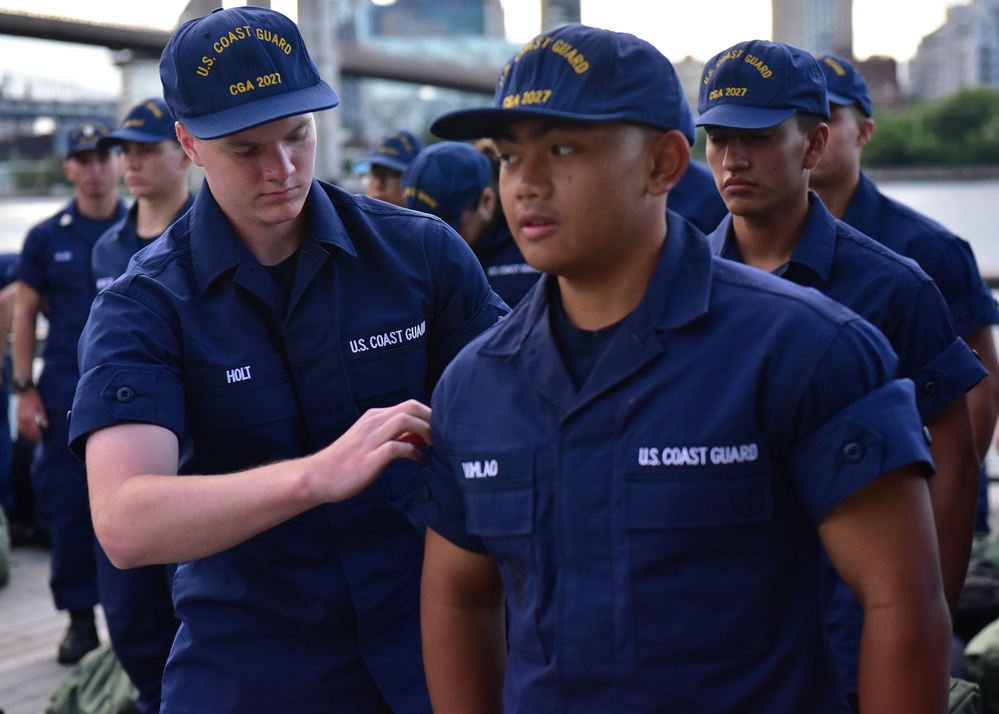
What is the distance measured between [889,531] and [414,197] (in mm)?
3532

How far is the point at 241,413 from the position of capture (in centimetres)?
229

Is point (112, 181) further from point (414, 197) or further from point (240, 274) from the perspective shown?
point (240, 274)

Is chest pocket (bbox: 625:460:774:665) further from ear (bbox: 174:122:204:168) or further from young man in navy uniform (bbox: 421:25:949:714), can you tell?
ear (bbox: 174:122:204:168)

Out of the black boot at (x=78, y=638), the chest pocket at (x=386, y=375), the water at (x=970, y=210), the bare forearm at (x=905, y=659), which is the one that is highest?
the chest pocket at (x=386, y=375)

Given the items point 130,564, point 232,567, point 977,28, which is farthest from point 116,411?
point 977,28

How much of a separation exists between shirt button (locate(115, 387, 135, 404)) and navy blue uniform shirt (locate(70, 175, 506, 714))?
0.14m

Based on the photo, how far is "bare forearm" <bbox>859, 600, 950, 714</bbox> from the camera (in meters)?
1.59

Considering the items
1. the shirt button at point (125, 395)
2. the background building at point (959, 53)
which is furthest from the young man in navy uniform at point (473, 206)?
the background building at point (959, 53)

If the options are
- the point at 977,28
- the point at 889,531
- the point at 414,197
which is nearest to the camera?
the point at 889,531

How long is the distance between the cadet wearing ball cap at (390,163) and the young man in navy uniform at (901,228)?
9.44 feet

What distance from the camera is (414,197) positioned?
4922 mm

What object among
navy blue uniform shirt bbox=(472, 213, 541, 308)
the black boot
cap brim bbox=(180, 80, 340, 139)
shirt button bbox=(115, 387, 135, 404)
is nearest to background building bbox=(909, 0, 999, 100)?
navy blue uniform shirt bbox=(472, 213, 541, 308)

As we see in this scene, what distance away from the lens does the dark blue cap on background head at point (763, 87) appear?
2775mm

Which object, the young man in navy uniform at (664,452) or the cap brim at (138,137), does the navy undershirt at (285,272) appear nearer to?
the young man in navy uniform at (664,452)
